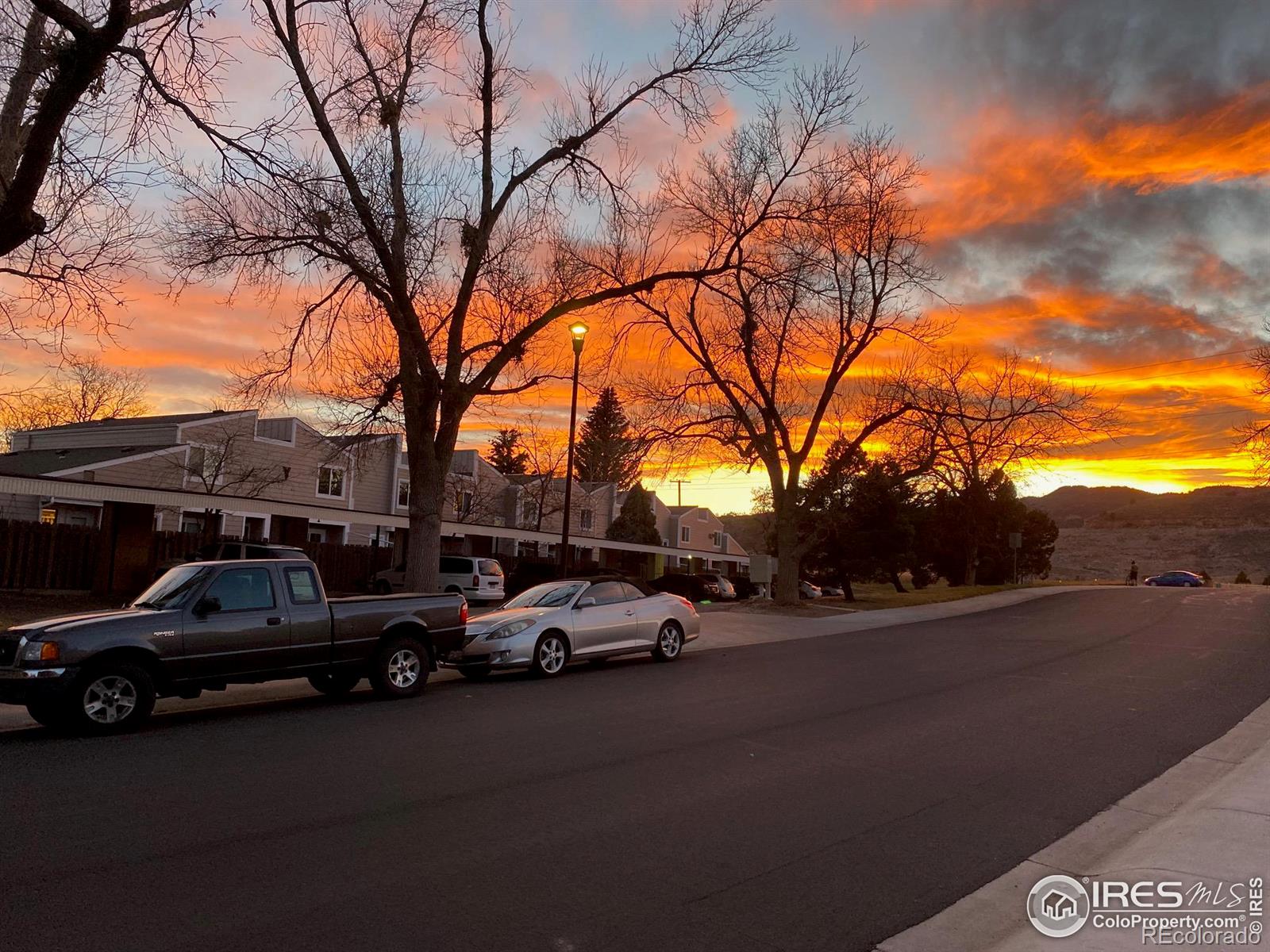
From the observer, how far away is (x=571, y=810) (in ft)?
22.8

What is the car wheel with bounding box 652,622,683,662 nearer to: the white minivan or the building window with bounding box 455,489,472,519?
the white minivan

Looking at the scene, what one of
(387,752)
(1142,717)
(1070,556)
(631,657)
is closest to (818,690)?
(1142,717)

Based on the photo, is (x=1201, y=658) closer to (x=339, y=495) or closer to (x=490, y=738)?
(x=490, y=738)

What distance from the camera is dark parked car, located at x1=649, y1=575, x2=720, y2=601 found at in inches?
1720

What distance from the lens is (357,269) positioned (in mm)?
16672

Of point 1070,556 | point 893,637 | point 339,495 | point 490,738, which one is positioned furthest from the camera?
point 1070,556

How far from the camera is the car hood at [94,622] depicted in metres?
9.59

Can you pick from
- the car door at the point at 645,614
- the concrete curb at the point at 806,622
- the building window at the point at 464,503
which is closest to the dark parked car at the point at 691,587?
the building window at the point at 464,503

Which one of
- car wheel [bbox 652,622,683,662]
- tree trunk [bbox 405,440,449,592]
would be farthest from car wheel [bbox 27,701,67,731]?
car wheel [bbox 652,622,683,662]

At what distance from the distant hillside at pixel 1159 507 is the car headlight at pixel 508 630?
9467 cm

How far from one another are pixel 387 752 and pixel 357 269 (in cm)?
1033

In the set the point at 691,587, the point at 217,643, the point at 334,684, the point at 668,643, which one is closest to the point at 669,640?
the point at 668,643

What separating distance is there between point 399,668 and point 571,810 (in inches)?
240

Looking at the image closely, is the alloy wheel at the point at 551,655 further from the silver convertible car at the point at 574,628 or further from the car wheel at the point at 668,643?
the car wheel at the point at 668,643
